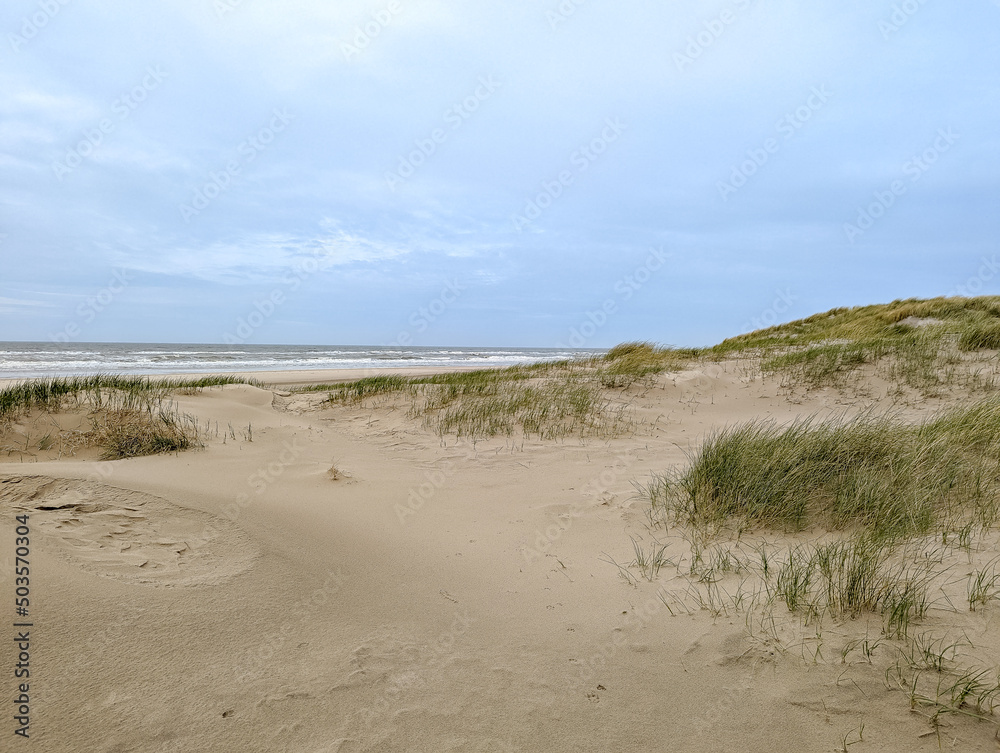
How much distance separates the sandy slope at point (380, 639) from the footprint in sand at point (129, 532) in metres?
0.01

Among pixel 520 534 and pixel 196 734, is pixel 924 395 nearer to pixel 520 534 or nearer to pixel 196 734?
pixel 520 534

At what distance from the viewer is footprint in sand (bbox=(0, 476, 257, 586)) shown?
2715mm

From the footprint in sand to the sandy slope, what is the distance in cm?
1

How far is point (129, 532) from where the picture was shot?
3.05 metres

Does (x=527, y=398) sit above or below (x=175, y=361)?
below

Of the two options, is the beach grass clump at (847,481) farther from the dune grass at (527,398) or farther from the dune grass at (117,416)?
the dune grass at (117,416)

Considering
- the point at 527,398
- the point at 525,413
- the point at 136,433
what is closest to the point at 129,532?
the point at 136,433

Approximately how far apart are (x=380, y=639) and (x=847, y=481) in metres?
3.60

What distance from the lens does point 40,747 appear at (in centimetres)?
170

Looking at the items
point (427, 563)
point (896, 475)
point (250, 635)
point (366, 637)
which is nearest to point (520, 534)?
point (427, 563)

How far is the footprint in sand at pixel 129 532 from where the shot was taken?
2.71m

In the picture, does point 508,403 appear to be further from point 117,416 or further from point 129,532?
point 129,532

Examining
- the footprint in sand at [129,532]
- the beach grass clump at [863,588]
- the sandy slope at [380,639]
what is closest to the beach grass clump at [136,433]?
the sandy slope at [380,639]

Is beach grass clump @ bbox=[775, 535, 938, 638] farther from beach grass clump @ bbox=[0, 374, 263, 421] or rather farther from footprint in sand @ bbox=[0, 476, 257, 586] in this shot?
beach grass clump @ bbox=[0, 374, 263, 421]
